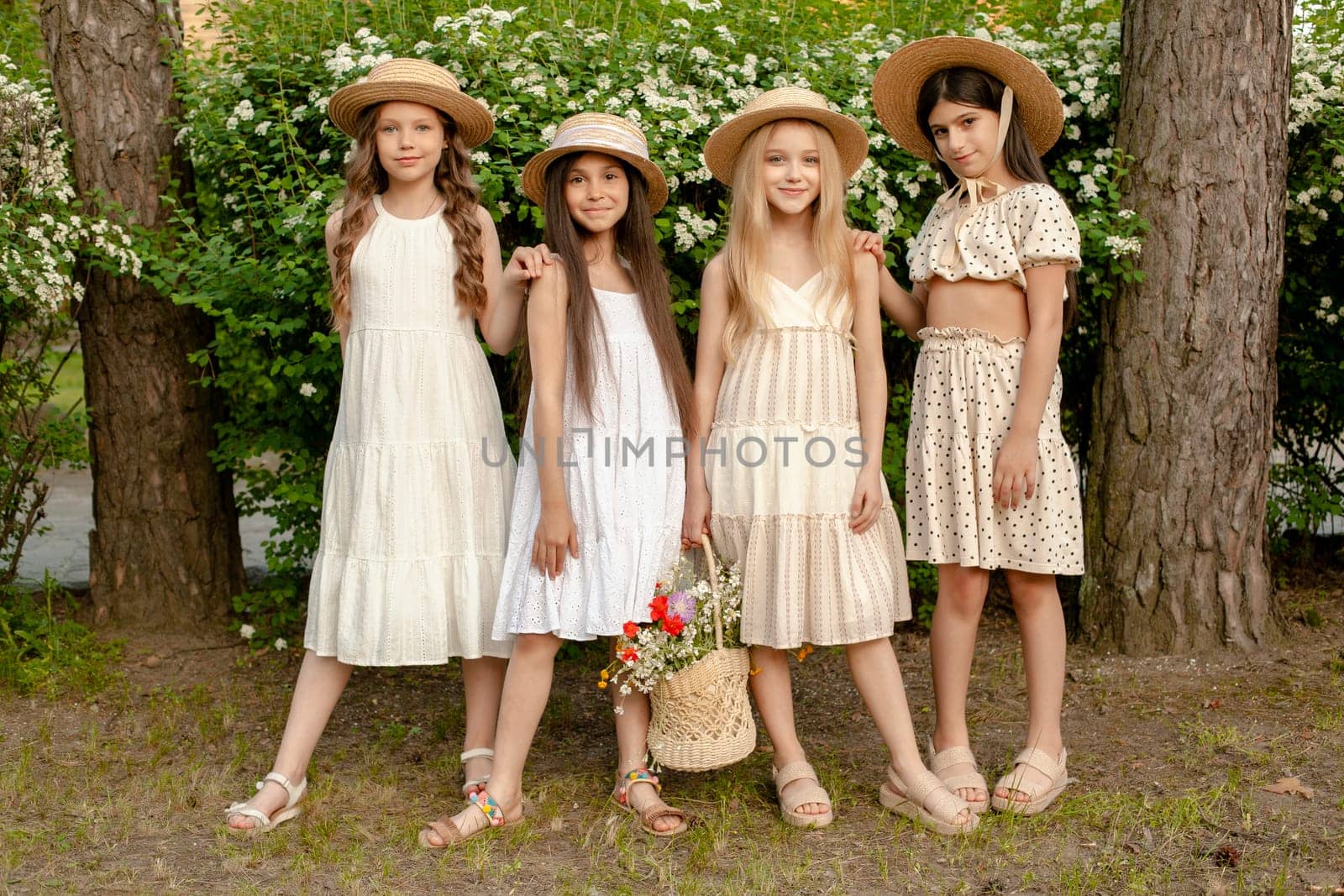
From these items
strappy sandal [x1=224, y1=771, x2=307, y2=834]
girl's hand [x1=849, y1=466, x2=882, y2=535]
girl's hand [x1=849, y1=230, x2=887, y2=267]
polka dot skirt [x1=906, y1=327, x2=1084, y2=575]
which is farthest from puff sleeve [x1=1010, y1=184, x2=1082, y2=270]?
strappy sandal [x1=224, y1=771, x2=307, y2=834]

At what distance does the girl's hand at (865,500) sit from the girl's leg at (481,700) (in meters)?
1.08

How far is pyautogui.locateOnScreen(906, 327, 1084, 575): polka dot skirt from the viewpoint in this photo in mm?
3238

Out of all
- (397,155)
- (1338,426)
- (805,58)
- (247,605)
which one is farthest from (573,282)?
(1338,426)

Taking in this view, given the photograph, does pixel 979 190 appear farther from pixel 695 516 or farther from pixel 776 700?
pixel 776 700

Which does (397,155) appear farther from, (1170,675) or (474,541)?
(1170,675)

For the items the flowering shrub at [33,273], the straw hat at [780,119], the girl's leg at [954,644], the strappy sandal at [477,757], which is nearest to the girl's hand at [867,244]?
the straw hat at [780,119]

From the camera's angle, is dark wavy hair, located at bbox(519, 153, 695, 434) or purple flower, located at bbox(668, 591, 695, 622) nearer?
purple flower, located at bbox(668, 591, 695, 622)

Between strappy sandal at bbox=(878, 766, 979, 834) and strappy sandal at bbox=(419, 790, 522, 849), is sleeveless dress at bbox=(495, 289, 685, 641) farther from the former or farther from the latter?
strappy sandal at bbox=(878, 766, 979, 834)

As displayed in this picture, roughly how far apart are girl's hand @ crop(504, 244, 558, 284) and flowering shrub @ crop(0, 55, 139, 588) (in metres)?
1.76

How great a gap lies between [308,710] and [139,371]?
1.86 m

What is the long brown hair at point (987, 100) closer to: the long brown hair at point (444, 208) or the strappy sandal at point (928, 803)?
the long brown hair at point (444, 208)

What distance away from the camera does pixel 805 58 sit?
4348mm

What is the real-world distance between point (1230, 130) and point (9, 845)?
169 inches

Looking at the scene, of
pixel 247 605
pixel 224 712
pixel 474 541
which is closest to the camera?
pixel 474 541
